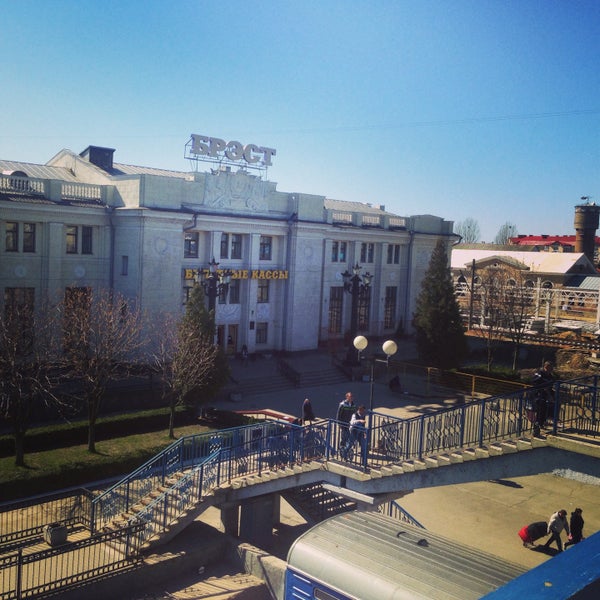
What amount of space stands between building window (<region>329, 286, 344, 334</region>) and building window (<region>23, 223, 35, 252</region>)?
18578 millimetres

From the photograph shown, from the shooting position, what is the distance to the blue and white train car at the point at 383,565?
8.90 m

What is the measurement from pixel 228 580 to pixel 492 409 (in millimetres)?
7023

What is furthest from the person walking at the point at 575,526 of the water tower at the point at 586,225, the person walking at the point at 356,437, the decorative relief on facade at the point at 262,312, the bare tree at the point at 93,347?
the water tower at the point at 586,225

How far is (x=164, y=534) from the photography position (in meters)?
14.9

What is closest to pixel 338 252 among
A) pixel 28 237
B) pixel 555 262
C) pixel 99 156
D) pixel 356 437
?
pixel 99 156

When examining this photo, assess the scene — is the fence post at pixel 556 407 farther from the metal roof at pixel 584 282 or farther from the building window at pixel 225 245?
the metal roof at pixel 584 282

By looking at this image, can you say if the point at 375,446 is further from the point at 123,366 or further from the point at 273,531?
the point at 123,366

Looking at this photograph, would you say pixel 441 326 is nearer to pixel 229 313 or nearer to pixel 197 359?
pixel 229 313

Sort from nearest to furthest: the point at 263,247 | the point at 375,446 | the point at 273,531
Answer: the point at 375,446 → the point at 273,531 → the point at 263,247

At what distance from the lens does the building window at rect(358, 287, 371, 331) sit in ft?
142

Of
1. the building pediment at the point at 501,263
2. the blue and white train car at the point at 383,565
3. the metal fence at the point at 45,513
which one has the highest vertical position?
the building pediment at the point at 501,263

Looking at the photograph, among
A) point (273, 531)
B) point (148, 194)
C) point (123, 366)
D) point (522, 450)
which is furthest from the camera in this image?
point (148, 194)

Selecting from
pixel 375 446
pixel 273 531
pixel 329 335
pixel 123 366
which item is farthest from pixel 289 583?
pixel 329 335

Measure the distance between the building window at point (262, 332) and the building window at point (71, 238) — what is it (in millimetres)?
11467
